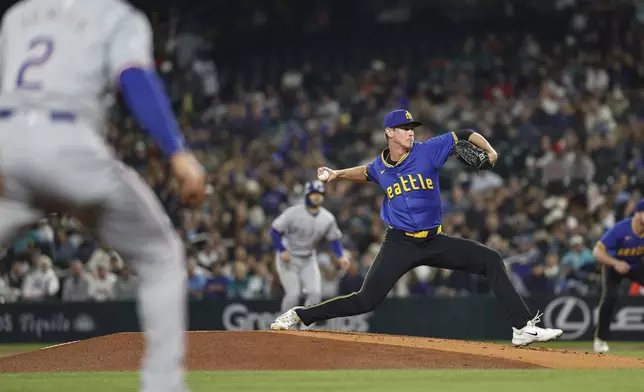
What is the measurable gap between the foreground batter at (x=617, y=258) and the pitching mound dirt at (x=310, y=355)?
14.7 feet

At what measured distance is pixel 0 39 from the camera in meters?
4.76

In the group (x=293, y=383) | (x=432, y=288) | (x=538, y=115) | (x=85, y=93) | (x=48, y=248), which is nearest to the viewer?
(x=85, y=93)

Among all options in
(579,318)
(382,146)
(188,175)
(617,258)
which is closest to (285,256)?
(617,258)

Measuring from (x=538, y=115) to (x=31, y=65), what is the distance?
18728 mm

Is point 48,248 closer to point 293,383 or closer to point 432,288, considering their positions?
point 432,288

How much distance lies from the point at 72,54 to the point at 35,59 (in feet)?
0.55

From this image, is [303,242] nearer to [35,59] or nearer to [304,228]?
[304,228]

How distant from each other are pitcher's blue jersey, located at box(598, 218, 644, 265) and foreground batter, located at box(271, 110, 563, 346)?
416 centimetres

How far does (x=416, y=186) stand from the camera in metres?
10.2

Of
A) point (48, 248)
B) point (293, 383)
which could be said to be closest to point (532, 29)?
point (48, 248)

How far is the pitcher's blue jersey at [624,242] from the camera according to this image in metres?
13.7

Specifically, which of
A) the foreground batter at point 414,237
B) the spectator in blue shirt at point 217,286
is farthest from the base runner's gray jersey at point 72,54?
the spectator in blue shirt at point 217,286

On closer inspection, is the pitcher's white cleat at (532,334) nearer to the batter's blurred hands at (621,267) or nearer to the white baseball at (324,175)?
the white baseball at (324,175)

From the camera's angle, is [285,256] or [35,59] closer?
[35,59]
